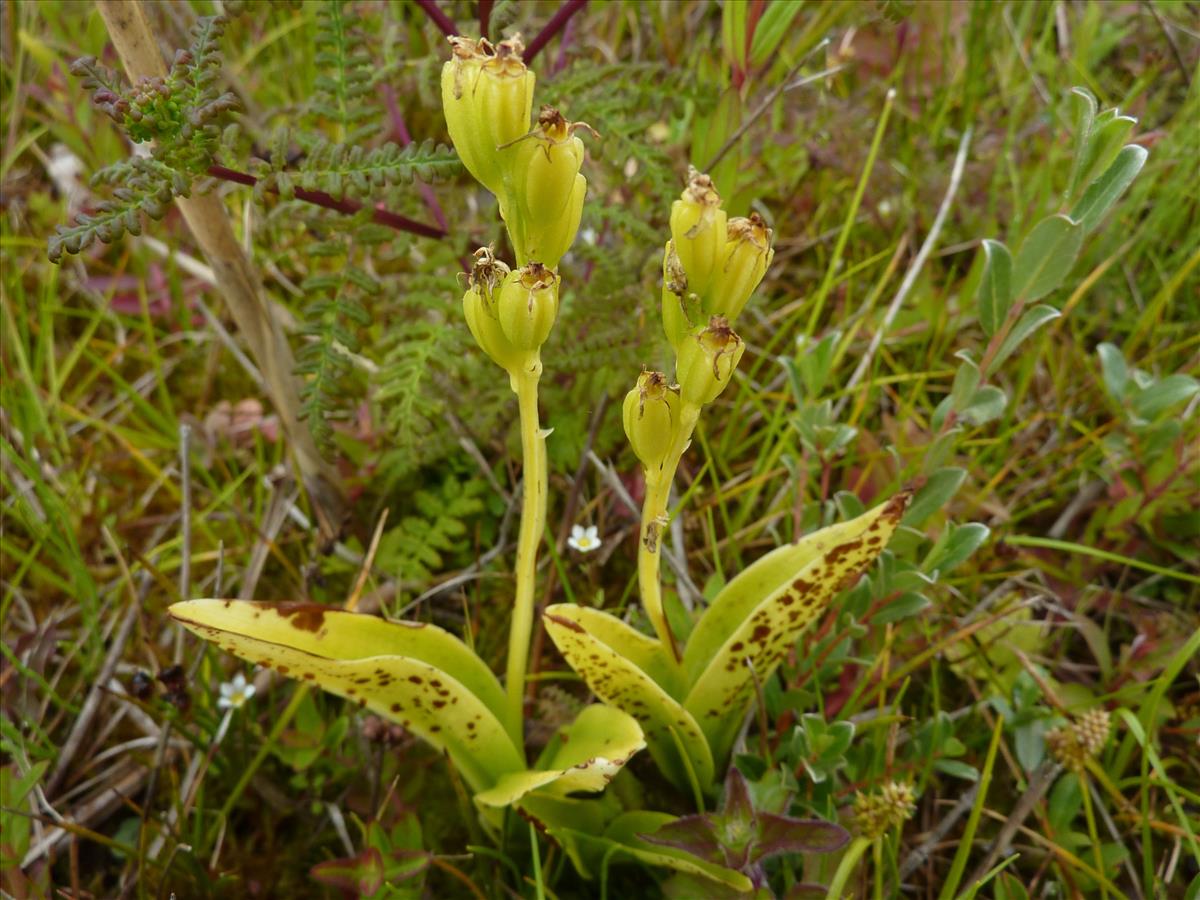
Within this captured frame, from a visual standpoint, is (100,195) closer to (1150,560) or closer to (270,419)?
(270,419)

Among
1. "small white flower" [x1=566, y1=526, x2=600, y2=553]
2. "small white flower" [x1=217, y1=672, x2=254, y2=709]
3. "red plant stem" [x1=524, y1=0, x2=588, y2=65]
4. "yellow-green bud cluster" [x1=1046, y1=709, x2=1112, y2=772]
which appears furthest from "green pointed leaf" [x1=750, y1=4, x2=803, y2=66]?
"small white flower" [x1=217, y1=672, x2=254, y2=709]

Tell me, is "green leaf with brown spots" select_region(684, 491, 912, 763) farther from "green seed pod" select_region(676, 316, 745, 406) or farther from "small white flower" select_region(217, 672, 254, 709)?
"small white flower" select_region(217, 672, 254, 709)

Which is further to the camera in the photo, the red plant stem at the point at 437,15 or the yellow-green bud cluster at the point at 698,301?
the red plant stem at the point at 437,15

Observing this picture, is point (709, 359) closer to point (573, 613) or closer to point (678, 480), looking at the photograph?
point (573, 613)

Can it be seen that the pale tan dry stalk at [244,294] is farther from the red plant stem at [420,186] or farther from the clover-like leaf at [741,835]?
the clover-like leaf at [741,835]

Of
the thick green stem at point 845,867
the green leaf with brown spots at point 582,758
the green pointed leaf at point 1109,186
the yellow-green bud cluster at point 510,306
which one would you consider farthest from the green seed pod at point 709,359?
the thick green stem at point 845,867

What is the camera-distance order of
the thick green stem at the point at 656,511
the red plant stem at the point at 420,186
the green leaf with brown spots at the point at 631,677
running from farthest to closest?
the red plant stem at the point at 420,186 < the green leaf with brown spots at the point at 631,677 < the thick green stem at the point at 656,511

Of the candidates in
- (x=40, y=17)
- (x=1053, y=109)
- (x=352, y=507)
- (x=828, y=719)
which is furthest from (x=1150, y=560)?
(x=40, y=17)
